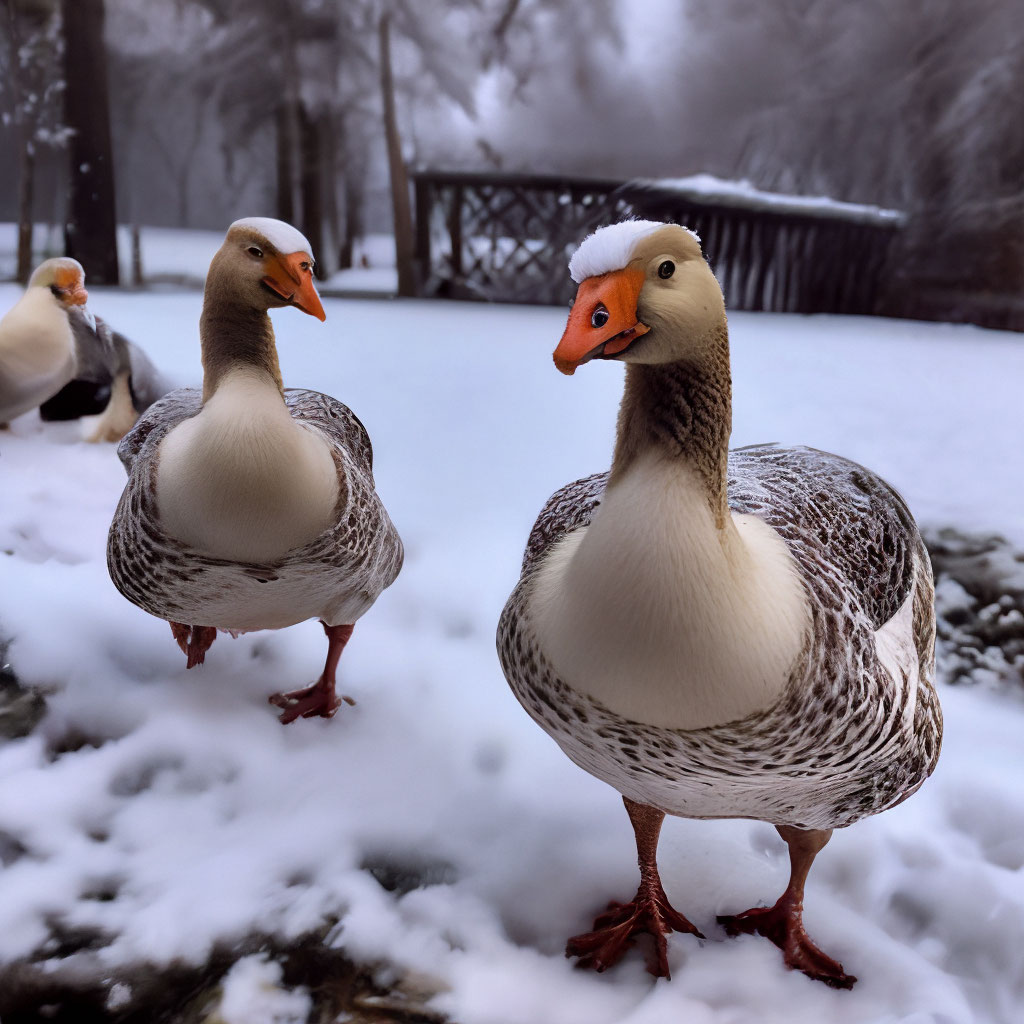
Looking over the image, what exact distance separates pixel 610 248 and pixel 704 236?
46.5 inches

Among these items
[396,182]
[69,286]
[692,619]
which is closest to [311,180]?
[396,182]

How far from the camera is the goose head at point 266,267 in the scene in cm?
111

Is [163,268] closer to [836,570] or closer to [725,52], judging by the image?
[725,52]

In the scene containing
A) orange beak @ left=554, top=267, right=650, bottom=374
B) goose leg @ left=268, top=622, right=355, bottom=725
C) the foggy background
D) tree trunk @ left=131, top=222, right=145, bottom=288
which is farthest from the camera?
tree trunk @ left=131, top=222, right=145, bottom=288

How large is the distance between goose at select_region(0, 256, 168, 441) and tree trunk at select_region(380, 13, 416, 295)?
0.77 metres

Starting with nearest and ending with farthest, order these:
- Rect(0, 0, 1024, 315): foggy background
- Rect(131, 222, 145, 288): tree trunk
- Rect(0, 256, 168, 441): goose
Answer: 1. Rect(0, 0, 1024, 315): foggy background
2. Rect(0, 256, 168, 441): goose
3. Rect(131, 222, 145, 288): tree trunk

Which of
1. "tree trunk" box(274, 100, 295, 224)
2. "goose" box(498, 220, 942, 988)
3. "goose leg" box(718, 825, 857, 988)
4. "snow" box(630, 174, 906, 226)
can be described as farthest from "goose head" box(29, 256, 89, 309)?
"goose leg" box(718, 825, 857, 988)

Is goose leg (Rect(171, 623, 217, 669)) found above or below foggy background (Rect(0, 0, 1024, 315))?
below

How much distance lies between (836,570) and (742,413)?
3.41ft

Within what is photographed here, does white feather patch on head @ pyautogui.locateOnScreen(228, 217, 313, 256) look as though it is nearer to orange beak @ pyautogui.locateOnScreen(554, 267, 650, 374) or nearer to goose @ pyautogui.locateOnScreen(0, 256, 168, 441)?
orange beak @ pyautogui.locateOnScreen(554, 267, 650, 374)

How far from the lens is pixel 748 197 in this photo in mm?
1788

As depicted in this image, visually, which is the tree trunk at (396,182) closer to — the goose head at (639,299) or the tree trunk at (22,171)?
the tree trunk at (22,171)

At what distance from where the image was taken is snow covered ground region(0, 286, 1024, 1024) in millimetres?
1073

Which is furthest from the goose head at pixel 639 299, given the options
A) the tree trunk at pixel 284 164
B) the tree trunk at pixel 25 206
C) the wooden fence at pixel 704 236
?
the tree trunk at pixel 25 206
